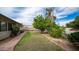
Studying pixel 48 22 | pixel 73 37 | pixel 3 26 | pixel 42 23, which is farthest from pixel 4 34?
pixel 73 37

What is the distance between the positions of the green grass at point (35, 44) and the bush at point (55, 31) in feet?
0.56

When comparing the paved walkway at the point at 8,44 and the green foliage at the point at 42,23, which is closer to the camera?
the paved walkway at the point at 8,44

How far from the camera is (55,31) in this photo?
11.5 feet

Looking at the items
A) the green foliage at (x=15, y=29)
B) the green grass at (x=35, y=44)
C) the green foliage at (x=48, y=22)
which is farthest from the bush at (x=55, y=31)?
the green foliage at (x=15, y=29)

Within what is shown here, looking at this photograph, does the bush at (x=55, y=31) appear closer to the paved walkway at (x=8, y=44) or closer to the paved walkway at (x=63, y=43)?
the paved walkway at (x=63, y=43)

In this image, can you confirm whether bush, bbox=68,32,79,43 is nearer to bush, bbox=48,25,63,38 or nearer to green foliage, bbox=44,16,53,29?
bush, bbox=48,25,63,38

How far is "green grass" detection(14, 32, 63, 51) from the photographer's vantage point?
11.3 ft

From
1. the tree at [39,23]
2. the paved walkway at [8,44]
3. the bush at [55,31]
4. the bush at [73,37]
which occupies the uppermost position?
the tree at [39,23]

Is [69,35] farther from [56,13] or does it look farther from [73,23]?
[56,13]

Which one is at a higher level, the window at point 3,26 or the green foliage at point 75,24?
the green foliage at point 75,24

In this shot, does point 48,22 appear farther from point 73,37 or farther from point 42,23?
point 73,37

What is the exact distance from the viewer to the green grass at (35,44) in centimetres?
343

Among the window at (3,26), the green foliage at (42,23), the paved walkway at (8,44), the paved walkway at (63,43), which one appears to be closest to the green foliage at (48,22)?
the green foliage at (42,23)
